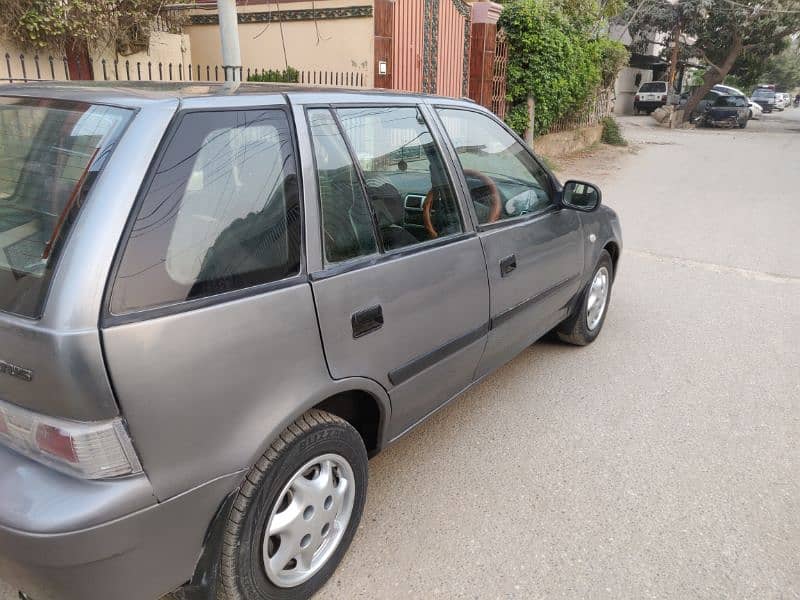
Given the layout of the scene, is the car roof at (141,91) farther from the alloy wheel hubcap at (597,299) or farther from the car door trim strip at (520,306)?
the alloy wheel hubcap at (597,299)

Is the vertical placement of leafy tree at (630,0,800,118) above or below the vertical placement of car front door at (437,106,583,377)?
above

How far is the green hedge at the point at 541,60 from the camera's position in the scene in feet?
39.9

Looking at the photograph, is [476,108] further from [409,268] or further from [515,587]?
[515,587]

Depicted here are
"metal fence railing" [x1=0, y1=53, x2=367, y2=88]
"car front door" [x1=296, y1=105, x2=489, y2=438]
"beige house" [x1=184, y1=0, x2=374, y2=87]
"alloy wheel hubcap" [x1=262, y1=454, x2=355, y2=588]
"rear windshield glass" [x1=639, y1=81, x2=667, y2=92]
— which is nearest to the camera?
"alloy wheel hubcap" [x1=262, y1=454, x2=355, y2=588]

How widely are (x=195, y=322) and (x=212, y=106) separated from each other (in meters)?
0.68

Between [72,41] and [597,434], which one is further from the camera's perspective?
[72,41]

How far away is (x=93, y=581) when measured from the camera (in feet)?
5.36

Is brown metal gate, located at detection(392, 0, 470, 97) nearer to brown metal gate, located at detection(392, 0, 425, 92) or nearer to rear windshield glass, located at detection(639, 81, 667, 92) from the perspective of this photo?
brown metal gate, located at detection(392, 0, 425, 92)

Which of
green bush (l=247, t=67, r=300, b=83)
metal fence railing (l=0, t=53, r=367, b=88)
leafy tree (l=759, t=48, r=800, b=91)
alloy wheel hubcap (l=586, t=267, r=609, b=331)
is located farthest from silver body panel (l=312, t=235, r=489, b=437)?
leafy tree (l=759, t=48, r=800, b=91)

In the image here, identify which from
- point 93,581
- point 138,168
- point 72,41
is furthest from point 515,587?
point 72,41

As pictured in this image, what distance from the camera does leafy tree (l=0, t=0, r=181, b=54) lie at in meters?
6.52

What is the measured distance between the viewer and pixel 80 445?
62.7 inches

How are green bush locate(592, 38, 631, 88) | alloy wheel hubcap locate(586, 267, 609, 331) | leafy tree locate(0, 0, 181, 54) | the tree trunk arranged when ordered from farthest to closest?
the tree trunk, green bush locate(592, 38, 631, 88), leafy tree locate(0, 0, 181, 54), alloy wheel hubcap locate(586, 267, 609, 331)

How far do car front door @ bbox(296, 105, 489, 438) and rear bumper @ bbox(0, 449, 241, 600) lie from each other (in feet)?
2.35
